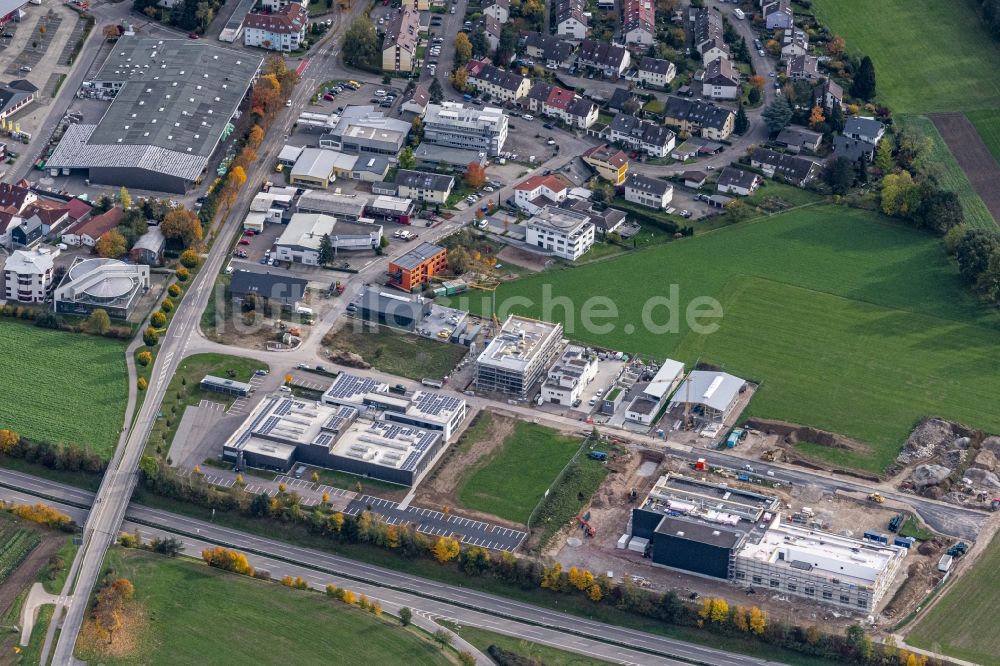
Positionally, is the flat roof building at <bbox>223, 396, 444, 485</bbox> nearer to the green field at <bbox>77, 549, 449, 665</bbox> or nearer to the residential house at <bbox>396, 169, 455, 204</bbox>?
the green field at <bbox>77, 549, 449, 665</bbox>

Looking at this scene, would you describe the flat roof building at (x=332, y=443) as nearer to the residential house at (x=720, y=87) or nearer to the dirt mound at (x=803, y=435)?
the dirt mound at (x=803, y=435)

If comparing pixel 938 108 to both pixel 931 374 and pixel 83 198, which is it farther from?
pixel 83 198

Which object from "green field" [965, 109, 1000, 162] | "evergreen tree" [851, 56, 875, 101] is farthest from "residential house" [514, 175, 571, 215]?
"green field" [965, 109, 1000, 162]

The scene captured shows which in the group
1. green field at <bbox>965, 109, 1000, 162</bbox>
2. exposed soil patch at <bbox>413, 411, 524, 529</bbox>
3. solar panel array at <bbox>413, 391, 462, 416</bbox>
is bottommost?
exposed soil patch at <bbox>413, 411, 524, 529</bbox>

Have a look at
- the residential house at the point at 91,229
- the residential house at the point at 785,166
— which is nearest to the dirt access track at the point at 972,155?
the residential house at the point at 785,166

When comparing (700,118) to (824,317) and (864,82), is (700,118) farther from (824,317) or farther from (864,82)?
(824,317)
